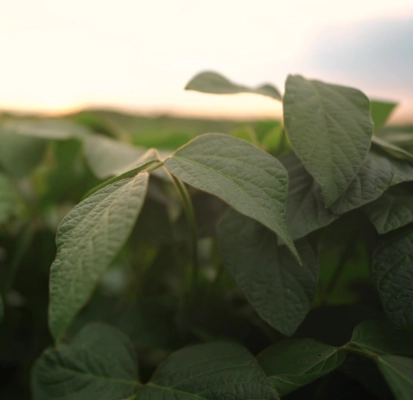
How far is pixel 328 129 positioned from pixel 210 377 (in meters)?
0.19

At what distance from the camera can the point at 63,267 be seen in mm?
204

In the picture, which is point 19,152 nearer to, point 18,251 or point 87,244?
point 18,251

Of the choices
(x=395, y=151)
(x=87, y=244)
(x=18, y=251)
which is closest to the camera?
(x=87, y=244)

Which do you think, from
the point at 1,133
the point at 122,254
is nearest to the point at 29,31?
the point at 1,133

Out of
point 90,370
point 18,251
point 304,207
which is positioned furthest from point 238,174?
point 18,251

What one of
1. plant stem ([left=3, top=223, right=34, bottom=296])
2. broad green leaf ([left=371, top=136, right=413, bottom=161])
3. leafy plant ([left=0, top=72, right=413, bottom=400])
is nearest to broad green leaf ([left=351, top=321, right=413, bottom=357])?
leafy plant ([left=0, top=72, right=413, bottom=400])

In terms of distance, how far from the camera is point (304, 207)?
0.96ft

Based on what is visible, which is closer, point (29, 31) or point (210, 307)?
point (210, 307)

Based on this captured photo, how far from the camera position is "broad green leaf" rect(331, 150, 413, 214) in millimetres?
269

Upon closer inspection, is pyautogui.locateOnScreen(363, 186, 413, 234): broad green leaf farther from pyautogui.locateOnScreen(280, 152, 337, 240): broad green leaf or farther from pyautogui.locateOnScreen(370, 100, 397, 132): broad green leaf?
pyautogui.locateOnScreen(370, 100, 397, 132): broad green leaf

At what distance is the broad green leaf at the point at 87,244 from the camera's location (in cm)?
19

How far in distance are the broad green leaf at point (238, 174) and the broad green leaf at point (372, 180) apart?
5cm

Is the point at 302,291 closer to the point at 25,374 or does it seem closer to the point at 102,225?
the point at 102,225

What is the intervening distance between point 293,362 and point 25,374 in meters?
0.39
